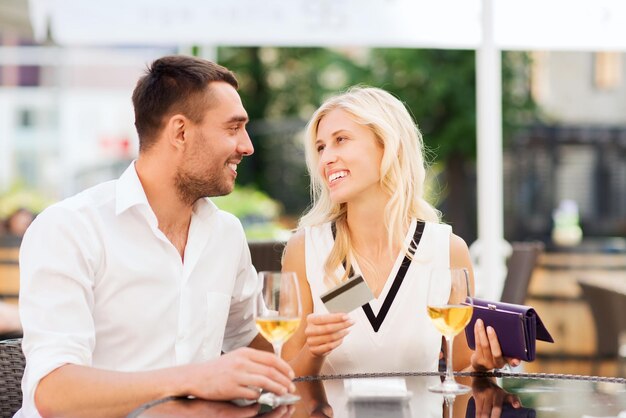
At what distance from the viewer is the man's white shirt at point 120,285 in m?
1.81

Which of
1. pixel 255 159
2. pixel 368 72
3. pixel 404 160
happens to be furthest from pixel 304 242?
pixel 255 159

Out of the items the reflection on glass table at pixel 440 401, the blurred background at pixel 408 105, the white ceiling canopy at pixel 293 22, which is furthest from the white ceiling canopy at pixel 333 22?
the blurred background at pixel 408 105

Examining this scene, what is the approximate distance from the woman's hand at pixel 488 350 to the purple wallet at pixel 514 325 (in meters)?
0.01

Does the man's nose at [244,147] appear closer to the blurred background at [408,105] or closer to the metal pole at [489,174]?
the metal pole at [489,174]

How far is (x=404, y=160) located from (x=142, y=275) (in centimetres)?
92

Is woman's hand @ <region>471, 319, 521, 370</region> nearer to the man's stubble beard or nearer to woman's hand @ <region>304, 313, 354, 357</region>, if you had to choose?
woman's hand @ <region>304, 313, 354, 357</region>

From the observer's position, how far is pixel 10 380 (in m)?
2.01

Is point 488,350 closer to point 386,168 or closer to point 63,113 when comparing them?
point 386,168

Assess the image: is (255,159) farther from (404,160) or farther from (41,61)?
(404,160)

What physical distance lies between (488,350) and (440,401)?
0.90ft

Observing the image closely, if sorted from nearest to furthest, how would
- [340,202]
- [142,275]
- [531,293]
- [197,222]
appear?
[142,275] → [197,222] → [340,202] → [531,293]

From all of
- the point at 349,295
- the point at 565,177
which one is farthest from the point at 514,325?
the point at 565,177

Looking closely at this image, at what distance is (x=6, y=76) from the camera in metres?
14.9

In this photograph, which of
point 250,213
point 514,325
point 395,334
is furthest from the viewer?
point 250,213
